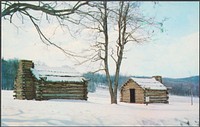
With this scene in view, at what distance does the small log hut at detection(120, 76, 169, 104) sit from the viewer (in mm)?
41500

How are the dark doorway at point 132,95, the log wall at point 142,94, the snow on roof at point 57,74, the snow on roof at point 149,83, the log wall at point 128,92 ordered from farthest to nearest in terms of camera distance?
Answer: the dark doorway at point 132,95 → the snow on roof at point 149,83 → the log wall at point 128,92 → the log wall at point 142,94 → the snow on roof at point 57,74

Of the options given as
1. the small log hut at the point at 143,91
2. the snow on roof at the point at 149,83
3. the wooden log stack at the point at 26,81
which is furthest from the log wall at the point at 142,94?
the wooden log stack at the point at 26,81

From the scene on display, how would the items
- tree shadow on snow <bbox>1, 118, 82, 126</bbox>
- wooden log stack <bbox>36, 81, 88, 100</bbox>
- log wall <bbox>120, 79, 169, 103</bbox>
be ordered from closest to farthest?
tree shadow on snow <bbox>1, 118, 82, 126</bbox>
wooden log stack <bbox>36, 81, 88, 100</bbox>
log wall <bbox>120, 79, 169, 103</bbox>

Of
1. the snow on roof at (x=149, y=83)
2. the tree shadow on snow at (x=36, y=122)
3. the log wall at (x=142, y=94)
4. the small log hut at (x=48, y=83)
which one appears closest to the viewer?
the tree shadow on snow at (x=36, y=122)

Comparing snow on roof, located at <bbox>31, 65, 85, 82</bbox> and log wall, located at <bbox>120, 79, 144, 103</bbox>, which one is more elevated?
snow on roof, located at <bbox>31, 65, 85, 82</bbox>

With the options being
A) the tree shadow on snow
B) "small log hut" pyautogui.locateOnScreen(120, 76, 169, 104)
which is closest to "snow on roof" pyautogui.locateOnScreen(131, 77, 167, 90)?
"small log hut" pyautogui.locateOnScreen(120, 76, 169, 104)

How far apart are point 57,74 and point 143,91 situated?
1503 cm

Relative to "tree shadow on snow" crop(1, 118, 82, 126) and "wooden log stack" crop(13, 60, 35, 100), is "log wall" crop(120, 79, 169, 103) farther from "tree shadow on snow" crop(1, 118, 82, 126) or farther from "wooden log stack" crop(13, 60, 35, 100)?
"tree shadow on snow" crop(1, 118, 82, 126)

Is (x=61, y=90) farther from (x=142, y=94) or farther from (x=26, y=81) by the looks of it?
(x=142, y=94)

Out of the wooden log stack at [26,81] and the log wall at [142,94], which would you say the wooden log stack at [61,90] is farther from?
the log wall at [142,94]

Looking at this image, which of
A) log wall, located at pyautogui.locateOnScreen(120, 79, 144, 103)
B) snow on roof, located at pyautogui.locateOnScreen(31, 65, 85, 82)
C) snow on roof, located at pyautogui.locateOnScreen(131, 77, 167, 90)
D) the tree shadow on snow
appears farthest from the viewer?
snow on roof, located at pyautogui.locateOnScreen(131, 77, 167, 90)

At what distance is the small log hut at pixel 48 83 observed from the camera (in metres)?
29.1

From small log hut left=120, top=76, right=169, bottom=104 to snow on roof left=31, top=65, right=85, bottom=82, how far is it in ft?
41.4

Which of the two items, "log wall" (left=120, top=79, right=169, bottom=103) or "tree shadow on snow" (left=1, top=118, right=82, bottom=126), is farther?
"log wall" (left=120, top=79, right=169, bottom=103)
